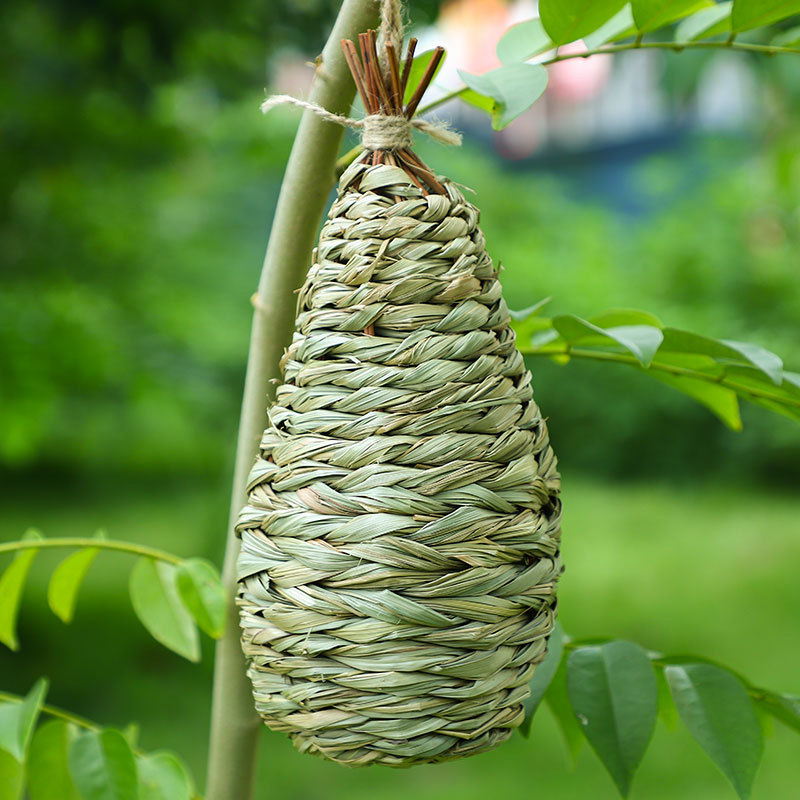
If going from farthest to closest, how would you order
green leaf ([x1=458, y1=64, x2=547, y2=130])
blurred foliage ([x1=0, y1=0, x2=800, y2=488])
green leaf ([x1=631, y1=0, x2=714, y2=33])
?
blurred foliage ([x1=0, y1=0, x2=800, y2=488]), green leaf ([x1=631, y1=0, x2=714, y2=33]), green leaf ([x1=458, y1=64, x2=547, y2=130])

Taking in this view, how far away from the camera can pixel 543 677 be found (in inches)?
17.7

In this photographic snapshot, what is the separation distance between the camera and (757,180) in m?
2.73

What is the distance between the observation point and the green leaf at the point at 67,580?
1.69ft

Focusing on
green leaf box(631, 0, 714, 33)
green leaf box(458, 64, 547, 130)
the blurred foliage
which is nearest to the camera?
green leaf box(458, 64, 547, 130)

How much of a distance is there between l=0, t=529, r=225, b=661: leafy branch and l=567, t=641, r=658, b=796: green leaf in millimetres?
196

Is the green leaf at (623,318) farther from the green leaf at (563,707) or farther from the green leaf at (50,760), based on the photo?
the green leaf at (50,760)

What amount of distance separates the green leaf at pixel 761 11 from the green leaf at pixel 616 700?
0.33 meters

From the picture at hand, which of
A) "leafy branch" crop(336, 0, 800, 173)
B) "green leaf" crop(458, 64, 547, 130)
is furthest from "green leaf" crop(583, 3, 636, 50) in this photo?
"green leaf" crop(458, 64, 547, 130)

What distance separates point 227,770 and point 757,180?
2697mm

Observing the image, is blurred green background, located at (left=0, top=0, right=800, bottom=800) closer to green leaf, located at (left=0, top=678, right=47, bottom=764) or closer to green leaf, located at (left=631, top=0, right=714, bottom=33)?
green leaf, located at (left=631, top=0, right=714, bottom=33)

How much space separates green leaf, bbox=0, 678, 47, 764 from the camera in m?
0.45

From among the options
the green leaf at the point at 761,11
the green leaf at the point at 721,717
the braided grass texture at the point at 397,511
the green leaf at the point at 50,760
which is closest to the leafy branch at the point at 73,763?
the green leaf at the point at 50,760

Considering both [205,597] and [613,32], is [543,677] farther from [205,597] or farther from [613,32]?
[613,32]

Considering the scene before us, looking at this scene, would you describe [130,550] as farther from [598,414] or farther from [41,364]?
[598,414]
